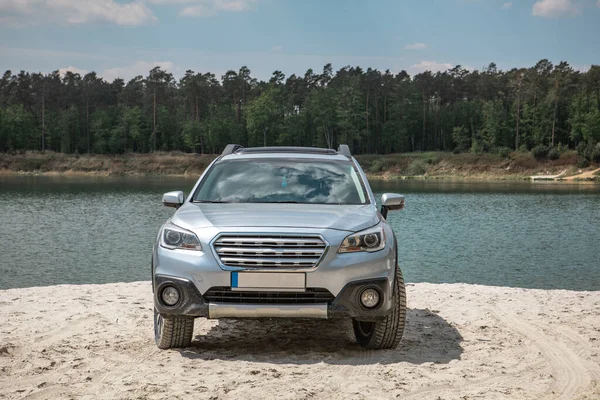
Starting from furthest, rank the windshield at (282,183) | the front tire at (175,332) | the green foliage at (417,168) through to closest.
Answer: the green foliage at (417,168) < the windshield at (282,183) < the front tire at (175,332)

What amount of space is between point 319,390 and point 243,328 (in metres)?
2.80

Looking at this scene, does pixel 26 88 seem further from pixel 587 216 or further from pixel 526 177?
pixel 587 216

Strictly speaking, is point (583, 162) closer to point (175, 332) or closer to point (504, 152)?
point (504, 152)

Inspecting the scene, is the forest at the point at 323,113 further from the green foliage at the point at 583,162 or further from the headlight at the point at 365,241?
the headlight at the point at 365,241

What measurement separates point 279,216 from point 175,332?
1.53m

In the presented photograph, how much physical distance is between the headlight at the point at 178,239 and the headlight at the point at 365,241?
4.06 ft

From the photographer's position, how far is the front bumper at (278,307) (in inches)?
228

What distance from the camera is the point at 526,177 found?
306 feet

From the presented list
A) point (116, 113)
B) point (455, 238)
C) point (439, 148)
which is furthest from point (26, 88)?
point (455, 238)

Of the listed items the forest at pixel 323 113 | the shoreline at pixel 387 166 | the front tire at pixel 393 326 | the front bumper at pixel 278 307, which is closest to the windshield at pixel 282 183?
the front tire at pixel 393 326

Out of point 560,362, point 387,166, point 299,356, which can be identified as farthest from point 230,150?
point 387,166

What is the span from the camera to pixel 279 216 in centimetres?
606

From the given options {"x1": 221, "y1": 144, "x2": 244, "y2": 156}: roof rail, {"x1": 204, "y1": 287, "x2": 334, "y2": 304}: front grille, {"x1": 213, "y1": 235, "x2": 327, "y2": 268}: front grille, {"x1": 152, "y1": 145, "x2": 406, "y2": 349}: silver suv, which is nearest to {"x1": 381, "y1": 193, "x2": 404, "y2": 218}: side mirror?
{"x1": 152, "y1": 145, "x2": 406, "y2": 349}: silver suv

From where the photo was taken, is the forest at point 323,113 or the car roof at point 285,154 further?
the forest at point 323,113
